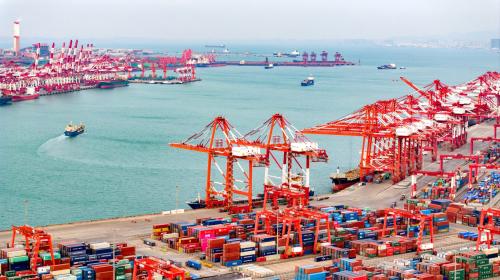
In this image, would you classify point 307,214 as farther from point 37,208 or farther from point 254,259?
point 37,208

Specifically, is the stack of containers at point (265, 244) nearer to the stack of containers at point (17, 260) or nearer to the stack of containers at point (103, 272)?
the stack of containers at point (103, 272)

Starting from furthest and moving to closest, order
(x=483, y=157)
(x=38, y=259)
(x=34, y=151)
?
(x=34, y=151), (x=483, y=157), (x=38, y=259)

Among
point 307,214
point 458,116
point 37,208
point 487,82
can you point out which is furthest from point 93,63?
point 307,214

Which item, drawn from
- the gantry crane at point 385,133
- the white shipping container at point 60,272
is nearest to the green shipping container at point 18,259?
the white shipping container at point 60,272

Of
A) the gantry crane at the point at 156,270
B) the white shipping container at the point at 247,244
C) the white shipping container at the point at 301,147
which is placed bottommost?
the white shipping container at the point at 247,244

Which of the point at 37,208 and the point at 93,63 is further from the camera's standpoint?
the point at 93,63

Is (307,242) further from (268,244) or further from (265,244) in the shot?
(265,244)
